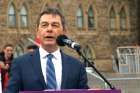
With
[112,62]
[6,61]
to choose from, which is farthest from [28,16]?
[6,61]

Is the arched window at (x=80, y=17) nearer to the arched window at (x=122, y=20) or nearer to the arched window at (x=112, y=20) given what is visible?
the arched window at (x=112, y=20)

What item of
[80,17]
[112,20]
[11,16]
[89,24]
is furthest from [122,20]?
[11,16]

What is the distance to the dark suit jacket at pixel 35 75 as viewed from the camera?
424 cm

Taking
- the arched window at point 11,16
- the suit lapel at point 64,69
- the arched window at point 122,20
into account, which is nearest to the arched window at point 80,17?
the arched window at point 122,20

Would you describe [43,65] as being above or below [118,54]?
above

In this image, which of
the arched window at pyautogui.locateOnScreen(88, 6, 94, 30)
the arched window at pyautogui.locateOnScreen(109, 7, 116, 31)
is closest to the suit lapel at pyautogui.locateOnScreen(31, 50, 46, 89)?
the arched window at pyautogui.locateOnScreen(88, 6, 94, 30)

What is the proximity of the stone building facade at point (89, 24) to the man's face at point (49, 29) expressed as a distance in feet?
101

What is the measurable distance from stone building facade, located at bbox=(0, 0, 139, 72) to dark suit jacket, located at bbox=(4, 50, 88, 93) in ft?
101

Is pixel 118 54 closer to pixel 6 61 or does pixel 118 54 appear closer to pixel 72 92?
pixel 6 61

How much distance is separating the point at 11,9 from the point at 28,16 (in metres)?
1.11

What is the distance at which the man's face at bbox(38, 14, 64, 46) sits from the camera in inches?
168

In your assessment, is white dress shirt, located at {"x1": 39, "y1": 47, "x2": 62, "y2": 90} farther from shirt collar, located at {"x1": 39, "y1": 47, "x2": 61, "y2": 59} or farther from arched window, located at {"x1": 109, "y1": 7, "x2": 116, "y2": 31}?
arched window, located at {"x1": 109, "y1": 7, "x2": 116, "y2": 31}

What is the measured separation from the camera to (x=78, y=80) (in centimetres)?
439

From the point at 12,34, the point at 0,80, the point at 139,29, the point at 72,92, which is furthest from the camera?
the point at 139,29
